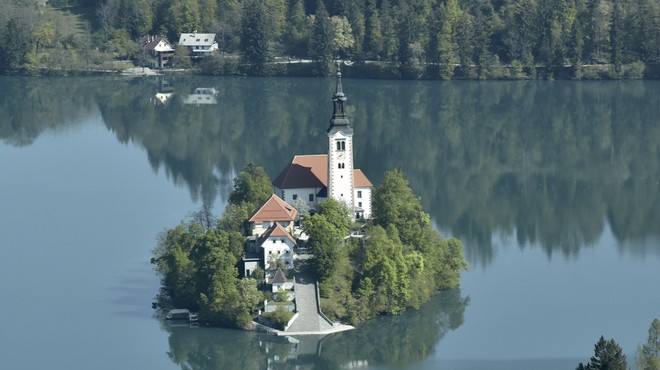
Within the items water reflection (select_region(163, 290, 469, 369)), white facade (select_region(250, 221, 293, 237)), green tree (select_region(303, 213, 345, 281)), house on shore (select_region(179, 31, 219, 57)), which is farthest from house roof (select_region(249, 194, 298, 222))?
house on shore (select_region(179, 31, 219, 57))

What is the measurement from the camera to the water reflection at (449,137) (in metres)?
63.3

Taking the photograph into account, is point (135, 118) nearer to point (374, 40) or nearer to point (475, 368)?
point (374, 40)

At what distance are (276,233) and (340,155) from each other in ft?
15.0

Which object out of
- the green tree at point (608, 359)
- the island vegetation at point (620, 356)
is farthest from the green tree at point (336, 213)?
the green tree at point (608, 359)

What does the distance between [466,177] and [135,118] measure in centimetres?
2893

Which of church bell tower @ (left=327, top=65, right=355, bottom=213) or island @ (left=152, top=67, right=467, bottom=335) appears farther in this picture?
church bell tower @ (left=327, top=65, right=355, bottom=213)

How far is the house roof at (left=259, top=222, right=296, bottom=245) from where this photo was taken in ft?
156

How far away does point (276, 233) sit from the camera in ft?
156

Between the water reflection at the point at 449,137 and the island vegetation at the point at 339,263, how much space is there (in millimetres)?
5580

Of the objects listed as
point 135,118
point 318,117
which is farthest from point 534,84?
point 135,118

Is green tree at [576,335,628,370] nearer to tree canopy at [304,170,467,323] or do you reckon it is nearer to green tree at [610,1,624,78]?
tree canopy at [304,170,467,323]

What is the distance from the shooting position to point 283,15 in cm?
11900

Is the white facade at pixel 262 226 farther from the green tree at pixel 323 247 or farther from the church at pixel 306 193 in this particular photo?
the green tree at pixel 323 247

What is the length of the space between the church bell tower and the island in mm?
35
